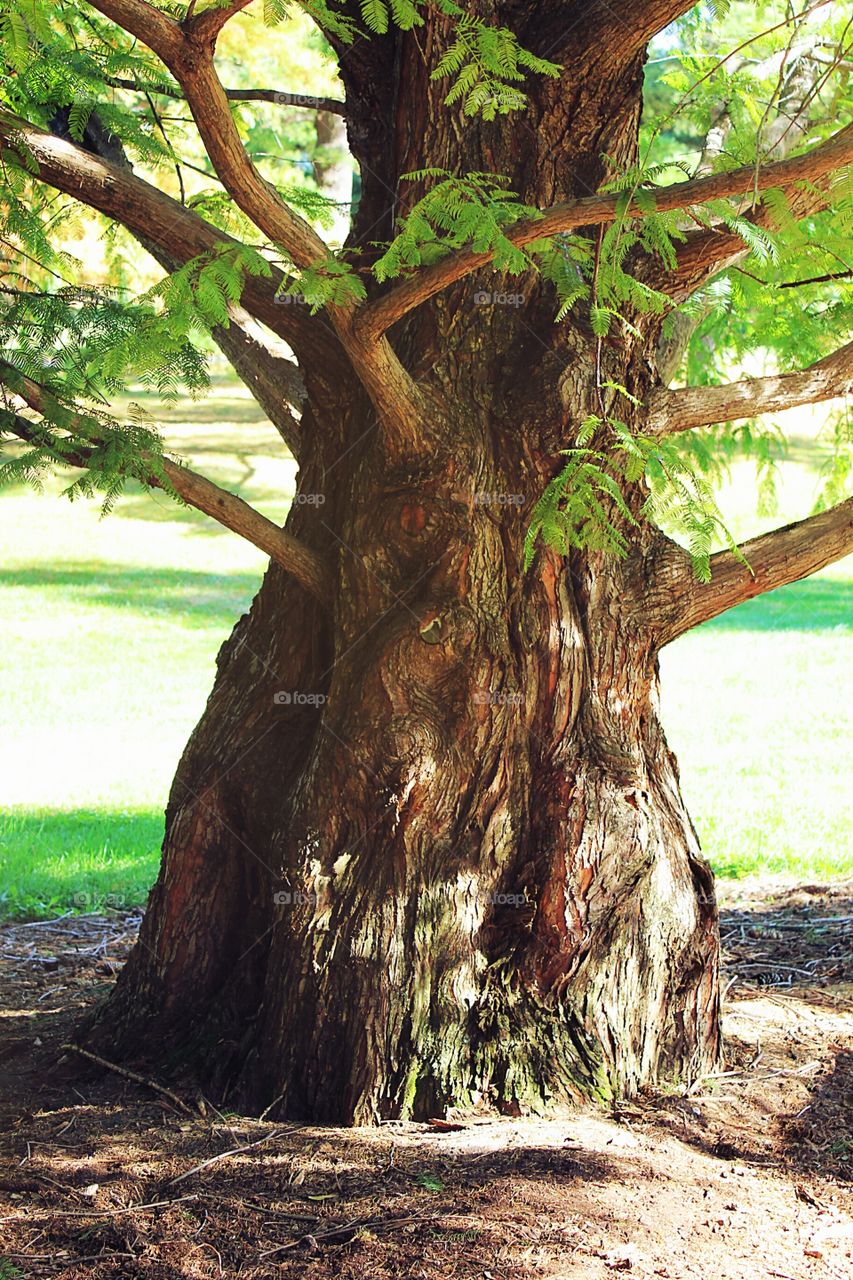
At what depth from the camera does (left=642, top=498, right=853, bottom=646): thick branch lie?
4.19 metres

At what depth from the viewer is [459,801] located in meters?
4.04

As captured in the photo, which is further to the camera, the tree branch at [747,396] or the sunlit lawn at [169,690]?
the sunlit lawn at [169,690]

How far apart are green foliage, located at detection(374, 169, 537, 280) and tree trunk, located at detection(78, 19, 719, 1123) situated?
75cm

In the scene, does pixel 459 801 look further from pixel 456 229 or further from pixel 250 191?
pixel 250 191

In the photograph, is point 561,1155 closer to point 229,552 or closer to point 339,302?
point 339,302

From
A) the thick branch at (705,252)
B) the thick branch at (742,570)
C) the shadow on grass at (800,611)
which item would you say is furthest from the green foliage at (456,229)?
the shadow on grass at (800,611)

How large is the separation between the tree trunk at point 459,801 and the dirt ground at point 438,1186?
193mm

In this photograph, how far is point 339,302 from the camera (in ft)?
11.3

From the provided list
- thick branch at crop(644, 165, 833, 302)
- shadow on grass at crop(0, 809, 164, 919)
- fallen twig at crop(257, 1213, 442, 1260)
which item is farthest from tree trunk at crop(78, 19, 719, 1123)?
shadow on grass at crop(0, 809, 164, 919)

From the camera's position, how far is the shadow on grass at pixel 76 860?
6.91 m

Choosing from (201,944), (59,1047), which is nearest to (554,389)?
(201,944)

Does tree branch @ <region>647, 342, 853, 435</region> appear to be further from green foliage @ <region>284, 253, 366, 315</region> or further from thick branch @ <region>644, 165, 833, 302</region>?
green foliage @ <region>284, 253, 366, 315</region>

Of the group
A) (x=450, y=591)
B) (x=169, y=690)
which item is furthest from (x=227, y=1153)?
(x=169, y=690)

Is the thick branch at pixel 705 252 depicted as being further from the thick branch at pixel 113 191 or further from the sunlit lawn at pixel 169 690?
the sunlit lawn at pixel 169 690
